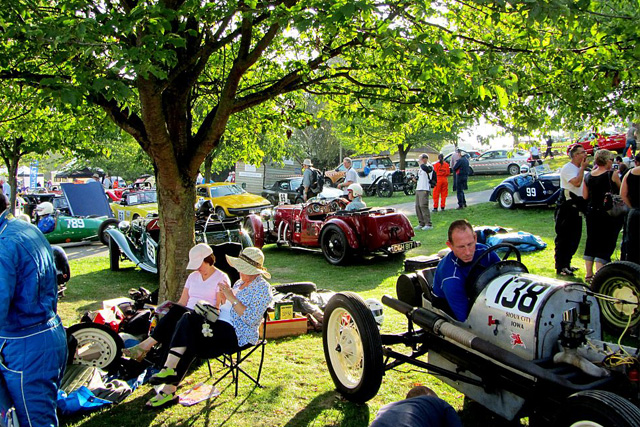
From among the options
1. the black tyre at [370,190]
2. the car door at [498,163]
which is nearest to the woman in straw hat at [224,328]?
the black tyre at [370,190]

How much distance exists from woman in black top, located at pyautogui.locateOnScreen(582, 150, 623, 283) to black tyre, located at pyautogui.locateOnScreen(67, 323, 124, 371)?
581 centimetres

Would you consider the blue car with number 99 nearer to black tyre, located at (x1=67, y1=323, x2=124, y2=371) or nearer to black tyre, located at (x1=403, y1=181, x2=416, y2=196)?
black tyre, located at (x1=403, y1=181, x2=416, y2=196)

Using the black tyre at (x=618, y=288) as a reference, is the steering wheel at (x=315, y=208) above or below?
above

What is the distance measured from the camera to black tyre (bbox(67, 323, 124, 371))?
185 inches

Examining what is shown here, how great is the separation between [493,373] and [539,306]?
1.72ft

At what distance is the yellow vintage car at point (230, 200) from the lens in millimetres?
18484

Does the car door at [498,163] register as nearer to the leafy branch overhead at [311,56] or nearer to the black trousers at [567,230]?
the black trousers at [567,230]

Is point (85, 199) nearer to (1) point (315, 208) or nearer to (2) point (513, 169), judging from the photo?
(1) point (315, 208)

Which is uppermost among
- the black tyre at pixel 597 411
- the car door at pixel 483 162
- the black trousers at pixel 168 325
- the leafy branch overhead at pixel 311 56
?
the leafy branch overhead at pixel 311 56

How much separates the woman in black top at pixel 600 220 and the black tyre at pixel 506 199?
8.61m

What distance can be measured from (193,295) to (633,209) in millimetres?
5208

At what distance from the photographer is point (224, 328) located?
4.39m

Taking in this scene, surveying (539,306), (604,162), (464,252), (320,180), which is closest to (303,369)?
(464,252)

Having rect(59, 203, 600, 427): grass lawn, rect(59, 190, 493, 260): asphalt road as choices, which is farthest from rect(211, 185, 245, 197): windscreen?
rect(59, 203, 600, 427): grass lawn
